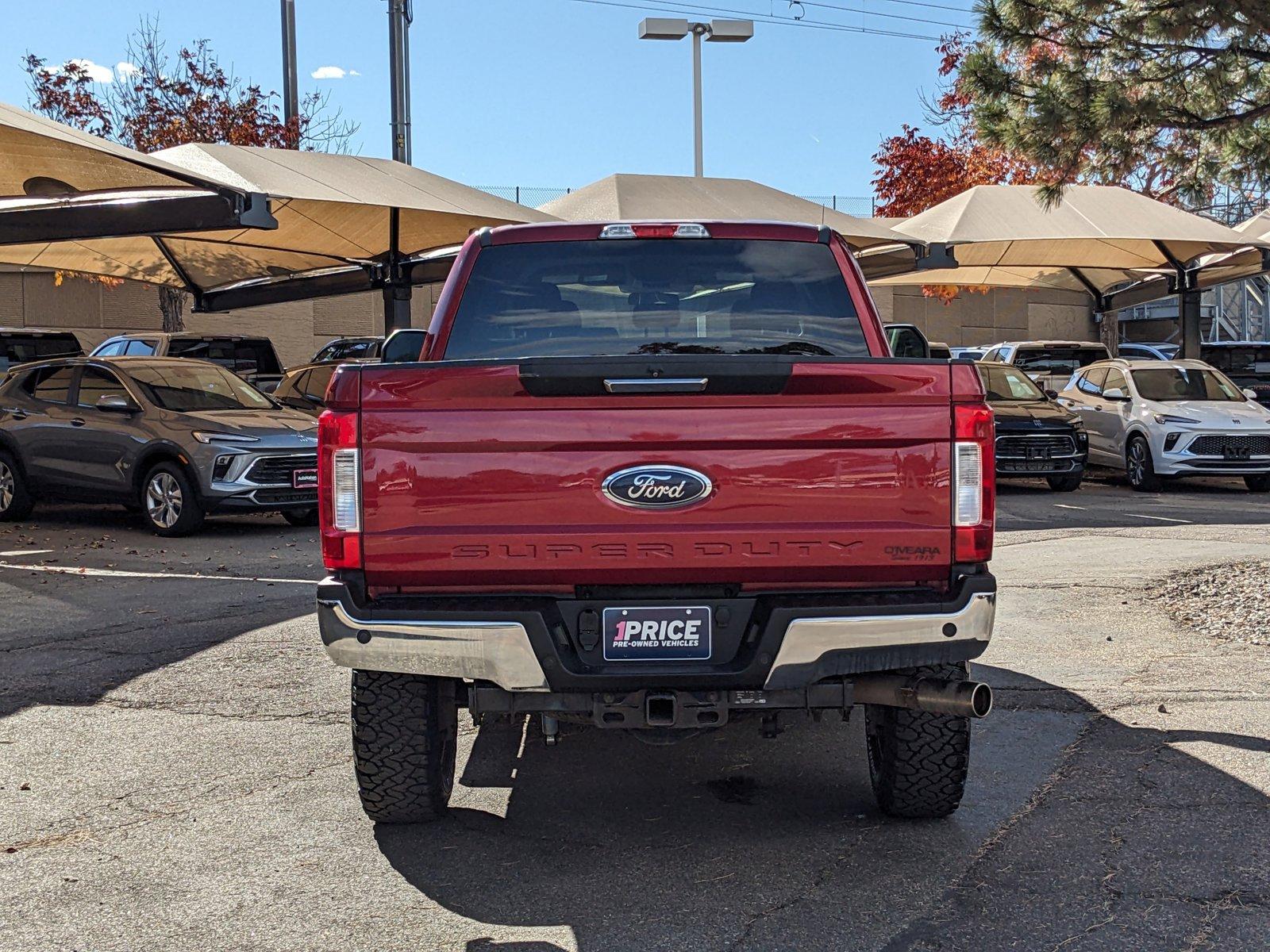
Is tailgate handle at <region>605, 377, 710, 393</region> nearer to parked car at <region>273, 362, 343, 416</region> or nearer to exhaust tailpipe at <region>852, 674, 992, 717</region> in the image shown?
exhaust tailpipe at <region>852, 674, 992, 717</region>

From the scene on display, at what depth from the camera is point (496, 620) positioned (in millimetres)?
4223

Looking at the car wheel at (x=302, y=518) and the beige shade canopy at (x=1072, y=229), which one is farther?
the beige shade canopy at (x=1072, y=229)

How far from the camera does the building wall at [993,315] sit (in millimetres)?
41562

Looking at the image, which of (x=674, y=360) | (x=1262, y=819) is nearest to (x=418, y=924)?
(x=674, y=360)

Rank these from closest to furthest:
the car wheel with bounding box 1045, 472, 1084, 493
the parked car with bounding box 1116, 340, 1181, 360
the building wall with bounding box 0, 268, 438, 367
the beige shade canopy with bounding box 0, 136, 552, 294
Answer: the beige shade canopy with bounding box 0, 136, 552, 294, the car wheel with bounding box 1045, 472, 1084, 493, the building wall with bounding box 0, 268, 438, 367, the parked car with bounding box 1116, 340, 1181, 360

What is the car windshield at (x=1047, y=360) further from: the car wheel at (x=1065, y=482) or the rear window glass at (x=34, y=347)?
the rear window glass at (x=34, y=347)

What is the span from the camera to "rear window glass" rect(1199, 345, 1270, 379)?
22.8 metres

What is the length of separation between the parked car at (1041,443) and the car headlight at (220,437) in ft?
28.3

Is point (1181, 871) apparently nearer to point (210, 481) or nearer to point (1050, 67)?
point (1050, 67)

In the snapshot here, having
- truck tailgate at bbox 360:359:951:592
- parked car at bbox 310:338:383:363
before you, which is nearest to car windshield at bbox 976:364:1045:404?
parked car at bbox 310:338:383:363

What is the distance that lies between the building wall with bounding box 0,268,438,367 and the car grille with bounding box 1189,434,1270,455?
20.2m

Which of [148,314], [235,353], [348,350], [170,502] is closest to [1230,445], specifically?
[170,502]

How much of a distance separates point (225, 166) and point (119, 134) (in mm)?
16495

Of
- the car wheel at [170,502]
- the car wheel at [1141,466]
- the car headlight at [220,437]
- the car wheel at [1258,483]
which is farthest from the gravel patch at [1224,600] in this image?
the car wheel at [170,502]
